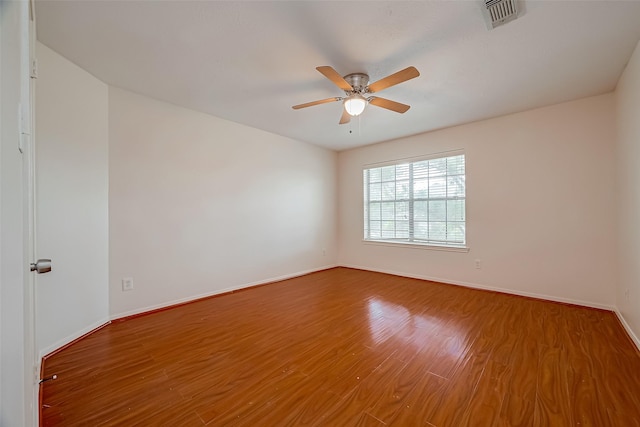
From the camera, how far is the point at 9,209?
0.51 m

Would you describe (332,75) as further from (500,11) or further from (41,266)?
(41,266)

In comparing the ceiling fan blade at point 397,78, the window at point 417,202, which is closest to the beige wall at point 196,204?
the window at point 417,202

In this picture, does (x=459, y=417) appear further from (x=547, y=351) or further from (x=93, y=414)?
(x=93, y=414)

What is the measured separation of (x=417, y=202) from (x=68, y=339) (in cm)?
463

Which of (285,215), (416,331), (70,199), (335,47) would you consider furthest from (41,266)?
(285,215)

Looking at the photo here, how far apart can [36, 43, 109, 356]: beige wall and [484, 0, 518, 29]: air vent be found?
329 centimetres

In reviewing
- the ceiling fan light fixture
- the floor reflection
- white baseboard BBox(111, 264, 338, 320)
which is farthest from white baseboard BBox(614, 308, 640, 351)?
white baseboard BBox(111, 264, 338, 320)

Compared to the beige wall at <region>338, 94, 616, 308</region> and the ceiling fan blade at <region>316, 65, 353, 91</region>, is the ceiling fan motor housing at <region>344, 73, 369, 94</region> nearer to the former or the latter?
the ceiling fan blade at <region>316, 65, 353, 91</region>

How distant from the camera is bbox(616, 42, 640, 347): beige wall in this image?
2.09 meters

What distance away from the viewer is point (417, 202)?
174 inches

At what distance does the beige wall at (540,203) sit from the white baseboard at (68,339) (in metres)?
4.24

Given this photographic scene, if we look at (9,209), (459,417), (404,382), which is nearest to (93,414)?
(9,209)

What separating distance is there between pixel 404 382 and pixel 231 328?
5.39ft

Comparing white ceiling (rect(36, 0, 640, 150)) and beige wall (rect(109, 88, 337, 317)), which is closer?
white ceiling (rect(36, 0, 640, 150))
